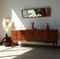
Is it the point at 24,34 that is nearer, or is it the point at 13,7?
the point at 24,34

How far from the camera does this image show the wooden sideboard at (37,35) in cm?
650

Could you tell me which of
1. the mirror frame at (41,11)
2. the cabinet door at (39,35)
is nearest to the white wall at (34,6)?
the mirror frame at (41,11)

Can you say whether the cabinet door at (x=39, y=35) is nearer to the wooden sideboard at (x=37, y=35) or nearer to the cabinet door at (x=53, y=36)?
the wooden sideboard at (x=37, y=35)

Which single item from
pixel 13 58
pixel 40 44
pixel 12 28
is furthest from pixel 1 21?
pixel 13 58

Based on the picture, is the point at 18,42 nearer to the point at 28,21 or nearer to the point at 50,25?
the point at 28,21

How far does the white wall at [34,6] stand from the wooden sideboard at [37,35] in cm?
60

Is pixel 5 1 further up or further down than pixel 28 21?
further up

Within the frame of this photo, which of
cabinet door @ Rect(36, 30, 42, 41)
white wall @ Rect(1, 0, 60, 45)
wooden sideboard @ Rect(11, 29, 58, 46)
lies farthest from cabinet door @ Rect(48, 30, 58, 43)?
white wall @ Rect(1, 0, 60, 45)

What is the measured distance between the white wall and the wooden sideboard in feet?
1.96

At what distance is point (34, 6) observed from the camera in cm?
733

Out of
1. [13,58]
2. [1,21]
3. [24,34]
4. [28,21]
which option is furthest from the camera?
[1,21]

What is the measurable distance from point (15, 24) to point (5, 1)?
4.07 feet

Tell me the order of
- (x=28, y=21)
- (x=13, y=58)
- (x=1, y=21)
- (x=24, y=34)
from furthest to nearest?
1. (x=1, y=21)
2. (x=28, y=21)
3. (x=24, y=34)
4. (x=13, y=58)

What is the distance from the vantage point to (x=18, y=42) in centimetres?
771
